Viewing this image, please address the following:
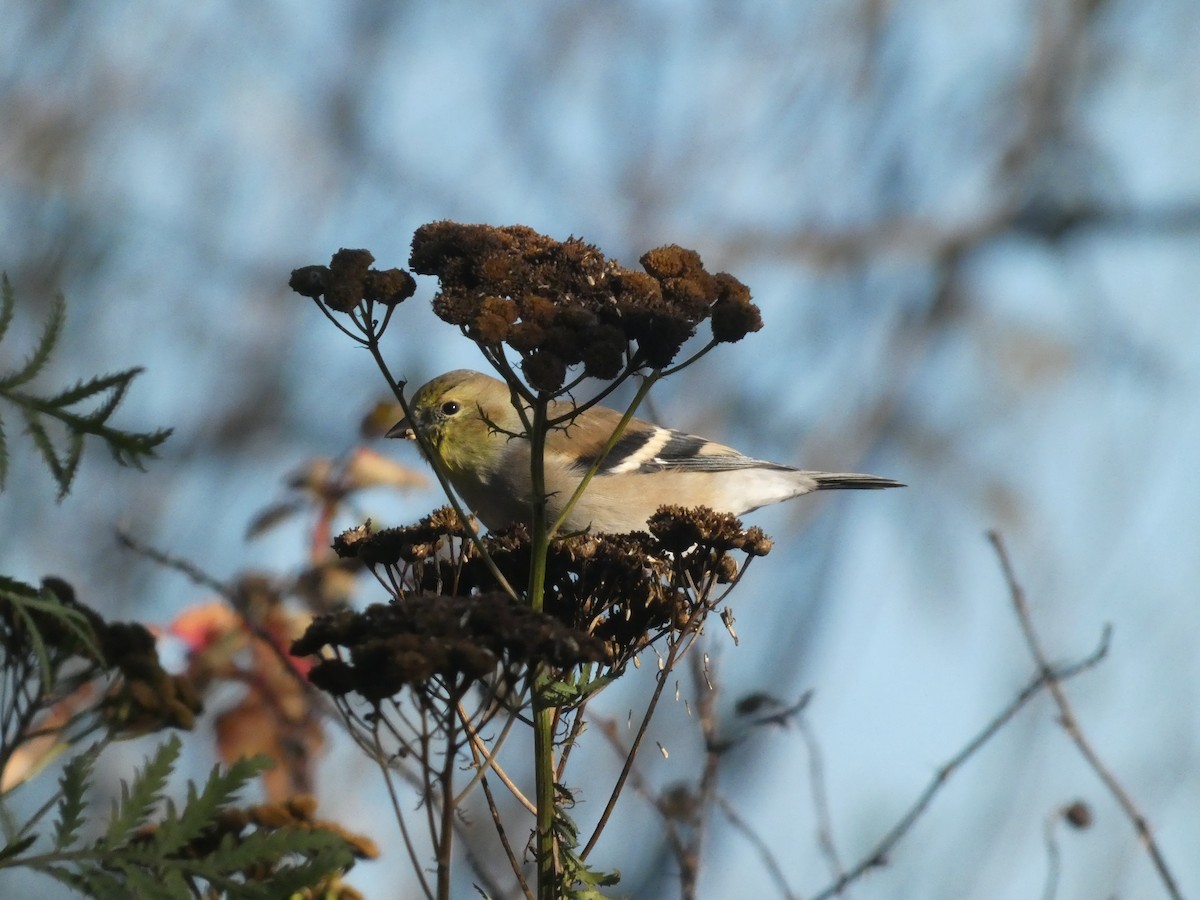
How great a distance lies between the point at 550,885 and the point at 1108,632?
191 centimetres

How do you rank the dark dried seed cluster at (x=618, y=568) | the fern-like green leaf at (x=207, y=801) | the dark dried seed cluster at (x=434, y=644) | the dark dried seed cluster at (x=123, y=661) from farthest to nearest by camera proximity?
the dark dried seed cluster at (x=618, y=568), the dark dried seed cluster at (x=123, y=661), the dark dried seed cluster at (x=434, y=644), the fern-like green leaf at (x=207, y=801)

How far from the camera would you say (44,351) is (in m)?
1.46

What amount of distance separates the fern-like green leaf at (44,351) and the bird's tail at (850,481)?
14.1ft

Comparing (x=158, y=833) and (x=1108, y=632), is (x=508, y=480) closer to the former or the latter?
(x=1108, y=632)

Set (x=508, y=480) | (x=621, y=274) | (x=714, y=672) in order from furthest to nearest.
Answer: (x=508, y=480)
(x=714, y=672)
(x=621, y=274)

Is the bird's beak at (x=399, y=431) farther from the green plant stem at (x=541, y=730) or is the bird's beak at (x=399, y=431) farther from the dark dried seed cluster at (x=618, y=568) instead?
the green plant stem at (x=541, y=730)

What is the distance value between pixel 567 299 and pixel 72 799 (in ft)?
3.45

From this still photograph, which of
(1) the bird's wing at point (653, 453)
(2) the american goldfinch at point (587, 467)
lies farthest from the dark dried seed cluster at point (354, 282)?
(1) the bird's wing at point (653, 453)

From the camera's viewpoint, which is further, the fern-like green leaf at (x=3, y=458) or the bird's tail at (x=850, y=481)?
the bird's tail at (x=850, y=481)

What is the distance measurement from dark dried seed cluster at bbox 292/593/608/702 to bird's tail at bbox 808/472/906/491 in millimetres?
3861

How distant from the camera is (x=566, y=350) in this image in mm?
1957

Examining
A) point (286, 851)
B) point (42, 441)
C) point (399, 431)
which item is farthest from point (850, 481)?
point (42, 441)

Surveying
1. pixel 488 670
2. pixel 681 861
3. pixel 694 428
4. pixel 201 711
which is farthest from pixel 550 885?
pixel 694 428

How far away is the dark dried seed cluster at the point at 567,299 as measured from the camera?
196 centimetres
